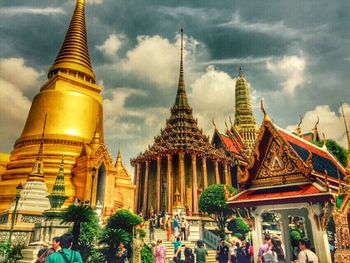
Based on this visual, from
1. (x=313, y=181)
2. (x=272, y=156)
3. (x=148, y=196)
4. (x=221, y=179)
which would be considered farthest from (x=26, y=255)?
(x=221, y=179)

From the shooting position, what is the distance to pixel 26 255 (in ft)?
47.1

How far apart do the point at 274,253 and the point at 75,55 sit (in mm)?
30631

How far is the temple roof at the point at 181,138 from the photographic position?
4016 cm

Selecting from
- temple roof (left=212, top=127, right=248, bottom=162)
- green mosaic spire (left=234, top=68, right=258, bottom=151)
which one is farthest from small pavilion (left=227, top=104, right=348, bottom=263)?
green mosaic spire (left=234, top=68, right=258, bottom=151)

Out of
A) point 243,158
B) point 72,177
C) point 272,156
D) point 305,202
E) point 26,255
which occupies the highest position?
point 243,158

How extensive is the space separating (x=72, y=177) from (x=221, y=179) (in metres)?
24.0

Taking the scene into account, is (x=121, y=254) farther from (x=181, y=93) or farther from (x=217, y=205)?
(x=181, y=93)

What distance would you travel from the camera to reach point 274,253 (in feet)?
28.2

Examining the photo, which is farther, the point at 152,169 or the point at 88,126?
the point at 152,169

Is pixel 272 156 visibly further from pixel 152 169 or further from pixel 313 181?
pixel 152 169

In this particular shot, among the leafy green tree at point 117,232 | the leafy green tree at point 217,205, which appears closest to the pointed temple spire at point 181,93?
the leafy green tree at point 217,205

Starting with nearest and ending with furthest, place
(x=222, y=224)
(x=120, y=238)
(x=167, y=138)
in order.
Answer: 1. (x=120, y=238)
2. (x=222, y=224)
3. (x=167, y=138)

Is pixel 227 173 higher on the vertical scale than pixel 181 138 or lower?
lower

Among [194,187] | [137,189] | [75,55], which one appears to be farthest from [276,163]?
→ [137,189]
